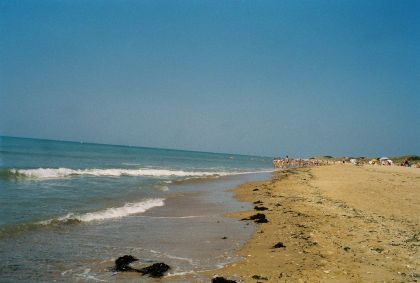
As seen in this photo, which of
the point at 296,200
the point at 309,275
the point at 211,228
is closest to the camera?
the point at 309,275

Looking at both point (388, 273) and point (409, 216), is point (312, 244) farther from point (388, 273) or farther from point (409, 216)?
point (409, 216)

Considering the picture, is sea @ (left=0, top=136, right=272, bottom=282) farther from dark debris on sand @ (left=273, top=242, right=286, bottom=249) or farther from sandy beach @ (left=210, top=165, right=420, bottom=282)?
dark debris on sand @ (left=273, top=242, right=286, bottom=249)

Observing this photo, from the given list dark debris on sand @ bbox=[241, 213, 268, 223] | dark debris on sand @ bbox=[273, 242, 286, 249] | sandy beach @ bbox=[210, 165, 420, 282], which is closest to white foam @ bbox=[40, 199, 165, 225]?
sandy beach @ bbox=[210, 165, 420, 282]

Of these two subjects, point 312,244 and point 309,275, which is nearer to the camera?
point 309,275

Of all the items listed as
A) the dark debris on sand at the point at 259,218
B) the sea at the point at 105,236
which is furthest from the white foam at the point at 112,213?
the dark debris on sand at the point at 259,218

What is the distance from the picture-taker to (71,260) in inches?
317

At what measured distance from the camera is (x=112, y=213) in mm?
14172

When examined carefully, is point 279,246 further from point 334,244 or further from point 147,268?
point 147,268

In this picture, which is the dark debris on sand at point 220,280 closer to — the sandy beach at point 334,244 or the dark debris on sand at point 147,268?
the sandy beach at point 334,244

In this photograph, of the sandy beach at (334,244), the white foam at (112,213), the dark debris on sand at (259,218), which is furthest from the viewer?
the dark debris on sand at (259,218)

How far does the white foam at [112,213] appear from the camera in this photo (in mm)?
12477

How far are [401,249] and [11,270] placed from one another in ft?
28.2

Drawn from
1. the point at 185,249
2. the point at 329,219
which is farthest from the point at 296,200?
the point at 185,249

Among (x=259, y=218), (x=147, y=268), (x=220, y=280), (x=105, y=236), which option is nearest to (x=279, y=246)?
(x=220, y=280)
